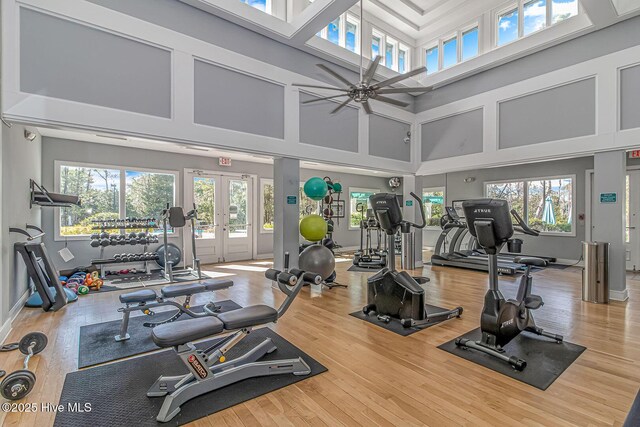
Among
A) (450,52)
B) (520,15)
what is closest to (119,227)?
(450,52)

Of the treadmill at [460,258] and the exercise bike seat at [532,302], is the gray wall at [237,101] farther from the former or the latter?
the treadmill at [460,258]

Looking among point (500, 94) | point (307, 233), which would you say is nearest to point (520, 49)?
point (500, 94)

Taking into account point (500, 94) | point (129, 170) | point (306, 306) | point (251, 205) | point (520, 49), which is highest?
point (520, 49)

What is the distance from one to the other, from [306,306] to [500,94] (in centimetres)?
550

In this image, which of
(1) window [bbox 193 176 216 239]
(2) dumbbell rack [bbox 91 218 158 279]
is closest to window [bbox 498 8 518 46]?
(1) window [bbox 193 176 216 239]

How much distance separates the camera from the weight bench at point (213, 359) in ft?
6.95

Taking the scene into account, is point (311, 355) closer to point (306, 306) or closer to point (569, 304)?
point (306, 306)

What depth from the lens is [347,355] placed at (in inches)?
116

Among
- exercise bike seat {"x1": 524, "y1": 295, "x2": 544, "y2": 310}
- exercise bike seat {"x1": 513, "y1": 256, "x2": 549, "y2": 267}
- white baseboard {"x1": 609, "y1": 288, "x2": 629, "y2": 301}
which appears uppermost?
exercise bike seat {"x1": 513, "y1": 256, "x2": 549, "y2": 267}

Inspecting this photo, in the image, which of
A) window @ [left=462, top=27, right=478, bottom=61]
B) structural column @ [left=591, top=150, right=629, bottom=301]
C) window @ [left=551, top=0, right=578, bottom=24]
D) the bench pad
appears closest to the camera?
the bench pad

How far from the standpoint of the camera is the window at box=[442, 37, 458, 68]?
7215 mm

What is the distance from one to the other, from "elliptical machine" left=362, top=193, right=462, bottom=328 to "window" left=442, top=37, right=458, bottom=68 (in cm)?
504

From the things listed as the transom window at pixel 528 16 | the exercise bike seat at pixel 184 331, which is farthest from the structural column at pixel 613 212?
the exercise bike seat at pixel 184 331

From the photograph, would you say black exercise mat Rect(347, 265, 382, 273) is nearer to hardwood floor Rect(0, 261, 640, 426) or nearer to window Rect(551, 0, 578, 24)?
hardwood floor Rect(0, 261, 640, 426)
